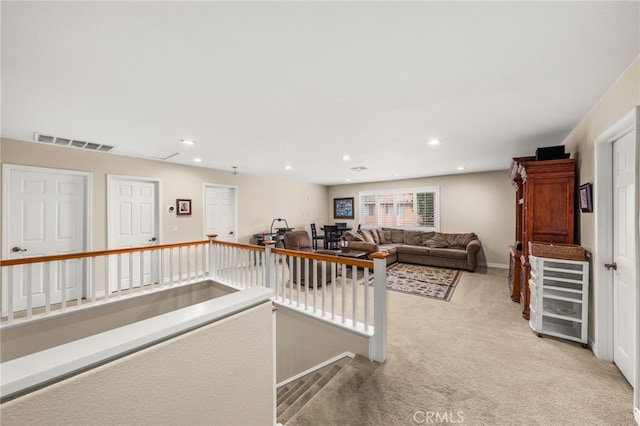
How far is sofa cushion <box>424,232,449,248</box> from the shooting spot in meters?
6.26

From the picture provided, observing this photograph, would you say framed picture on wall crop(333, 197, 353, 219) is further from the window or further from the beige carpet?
the beige carpet

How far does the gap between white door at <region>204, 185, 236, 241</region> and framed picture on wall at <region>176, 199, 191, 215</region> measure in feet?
1.27

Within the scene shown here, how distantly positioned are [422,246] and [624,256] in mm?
4516

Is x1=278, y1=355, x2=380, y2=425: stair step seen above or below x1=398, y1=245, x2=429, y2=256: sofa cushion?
below

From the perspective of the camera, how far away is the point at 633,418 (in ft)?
5.34

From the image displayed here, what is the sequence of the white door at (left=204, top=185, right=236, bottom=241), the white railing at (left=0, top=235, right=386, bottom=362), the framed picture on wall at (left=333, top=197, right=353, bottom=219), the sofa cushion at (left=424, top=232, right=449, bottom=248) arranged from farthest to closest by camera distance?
1. the framed picture on wall at (left=333, top=197, right=353, bottom=219)
2. the sofa cushion at (left=424, top=232, right=449, bottom=248)
3. the white door at (left=204, top=185, right=236, bottom=241)
4. the white railing at (left=0, top=235, right=386, bottom=362)

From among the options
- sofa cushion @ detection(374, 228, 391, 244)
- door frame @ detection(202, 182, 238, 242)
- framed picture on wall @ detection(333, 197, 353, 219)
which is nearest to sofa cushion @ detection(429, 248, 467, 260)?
sofa cushion @ detection(374, 228, 391, 244)

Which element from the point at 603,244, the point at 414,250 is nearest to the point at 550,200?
the point at 603,244

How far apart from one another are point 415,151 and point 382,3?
310 cm

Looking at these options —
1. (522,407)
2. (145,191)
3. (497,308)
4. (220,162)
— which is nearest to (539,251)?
(497,308)

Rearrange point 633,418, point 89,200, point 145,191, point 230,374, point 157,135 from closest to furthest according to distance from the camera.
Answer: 1. point 230,374
2. point 633,418
3. point 157,135
4. point 89,200
5. point 145,191

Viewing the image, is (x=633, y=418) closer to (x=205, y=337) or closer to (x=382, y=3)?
(x=205, y=337)

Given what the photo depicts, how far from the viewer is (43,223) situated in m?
3.49

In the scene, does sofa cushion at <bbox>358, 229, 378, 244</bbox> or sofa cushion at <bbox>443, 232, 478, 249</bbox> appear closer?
sofa cushion at <bbox>443, 232, 478, 249</bbox>
